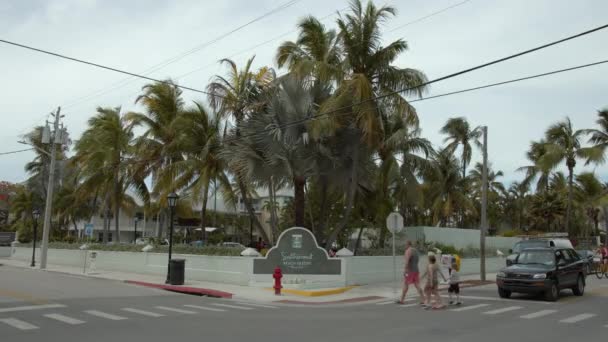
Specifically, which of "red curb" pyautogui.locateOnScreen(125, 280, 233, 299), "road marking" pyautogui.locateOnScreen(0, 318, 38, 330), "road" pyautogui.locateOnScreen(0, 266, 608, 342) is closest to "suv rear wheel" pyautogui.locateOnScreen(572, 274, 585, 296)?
"road" pyautogui.locateOnScreen(0, 266, 608, 342)

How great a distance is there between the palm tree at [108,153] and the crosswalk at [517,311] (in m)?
21.5

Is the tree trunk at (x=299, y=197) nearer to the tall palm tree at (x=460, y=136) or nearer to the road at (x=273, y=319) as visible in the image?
the road at (x=273, y=319)

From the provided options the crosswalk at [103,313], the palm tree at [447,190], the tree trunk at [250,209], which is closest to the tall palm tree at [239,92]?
the tree trunk at [250,209]

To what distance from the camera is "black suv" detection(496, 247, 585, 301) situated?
1619 cm

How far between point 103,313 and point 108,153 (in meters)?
21.3

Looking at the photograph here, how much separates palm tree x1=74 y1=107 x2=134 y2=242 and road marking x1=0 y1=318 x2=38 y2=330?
21020 mm

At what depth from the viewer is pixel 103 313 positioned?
12398 millimetres

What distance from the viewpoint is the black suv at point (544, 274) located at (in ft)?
53.1

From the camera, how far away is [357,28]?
2186 centimetres

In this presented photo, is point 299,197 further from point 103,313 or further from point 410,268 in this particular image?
point 103,313

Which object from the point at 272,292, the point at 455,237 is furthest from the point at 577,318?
the point at 455,237

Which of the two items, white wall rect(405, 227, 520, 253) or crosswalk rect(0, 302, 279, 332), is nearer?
crosswalk rect(0, 302, 279, 332)

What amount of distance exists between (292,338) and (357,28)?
15344 mm

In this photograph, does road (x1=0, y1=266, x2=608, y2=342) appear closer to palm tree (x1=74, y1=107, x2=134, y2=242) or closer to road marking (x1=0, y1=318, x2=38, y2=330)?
road marking (x1=0, y1=318, x2=38, y2=330)
